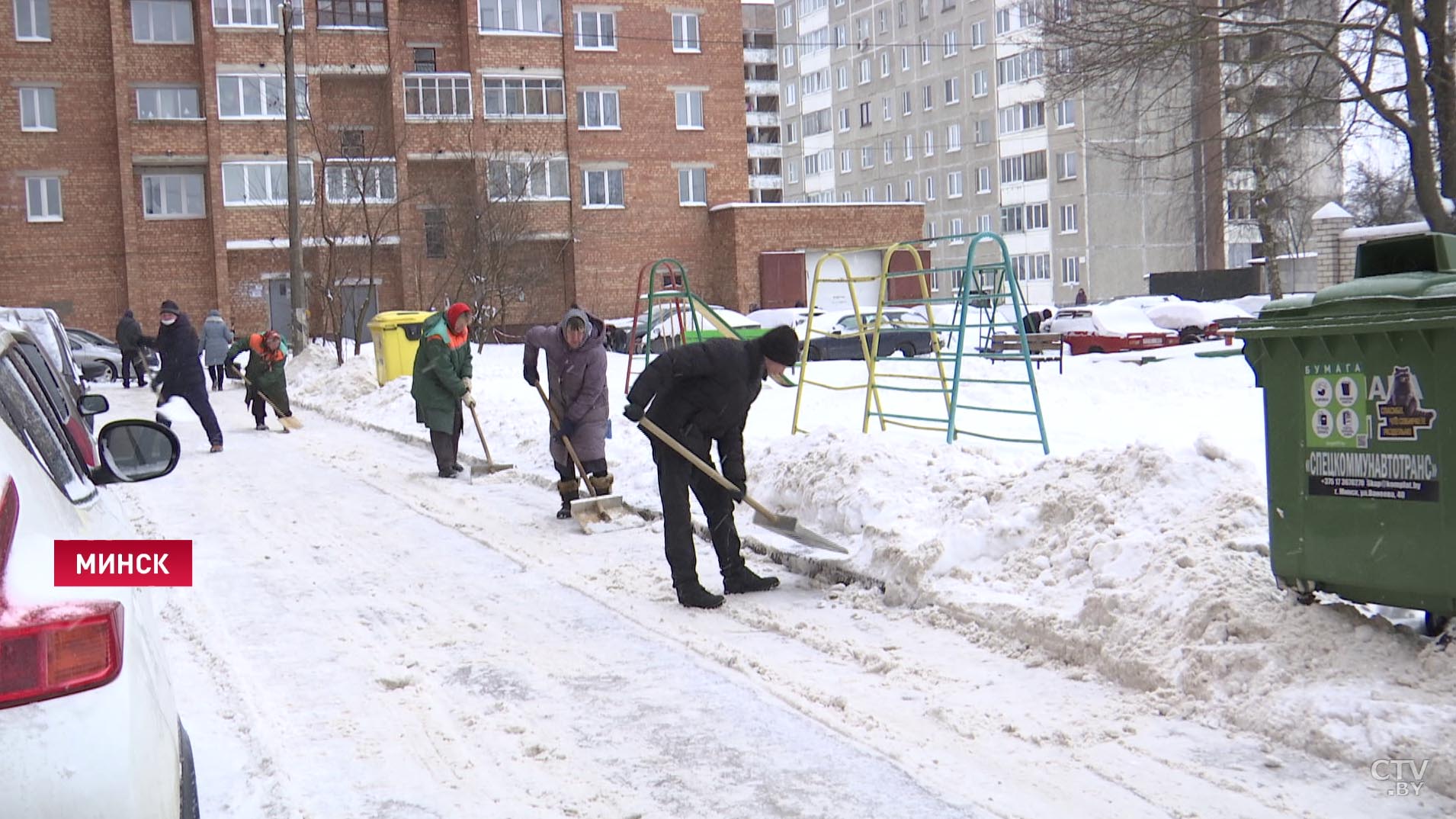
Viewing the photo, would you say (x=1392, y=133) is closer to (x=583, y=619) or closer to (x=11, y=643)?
(x=583, y=619)

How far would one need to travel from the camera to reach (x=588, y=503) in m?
9.98

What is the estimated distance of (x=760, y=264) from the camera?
4678 centimetres

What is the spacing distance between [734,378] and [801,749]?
2.90 m

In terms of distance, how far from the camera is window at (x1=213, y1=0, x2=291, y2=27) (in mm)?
44656

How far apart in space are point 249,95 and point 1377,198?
3998 cm

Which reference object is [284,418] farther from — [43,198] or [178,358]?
[43,198]

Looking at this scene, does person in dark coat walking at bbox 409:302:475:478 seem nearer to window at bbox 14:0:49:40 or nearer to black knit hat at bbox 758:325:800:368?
black knit hat at bbox 758:325:800:368

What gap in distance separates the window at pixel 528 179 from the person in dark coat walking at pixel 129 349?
44.9ft

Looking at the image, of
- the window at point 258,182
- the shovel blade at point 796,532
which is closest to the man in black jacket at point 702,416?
the shovel blade at point 796,532

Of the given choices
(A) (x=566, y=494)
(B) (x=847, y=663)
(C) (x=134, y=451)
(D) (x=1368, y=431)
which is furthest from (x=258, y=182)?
(D) (x=1368, y=431)

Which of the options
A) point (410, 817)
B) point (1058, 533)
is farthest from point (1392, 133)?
point (410, 817)

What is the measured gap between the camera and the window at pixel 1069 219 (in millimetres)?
62688

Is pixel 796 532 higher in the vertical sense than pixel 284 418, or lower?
lower

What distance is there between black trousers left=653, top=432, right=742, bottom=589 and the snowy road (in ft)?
0.85
